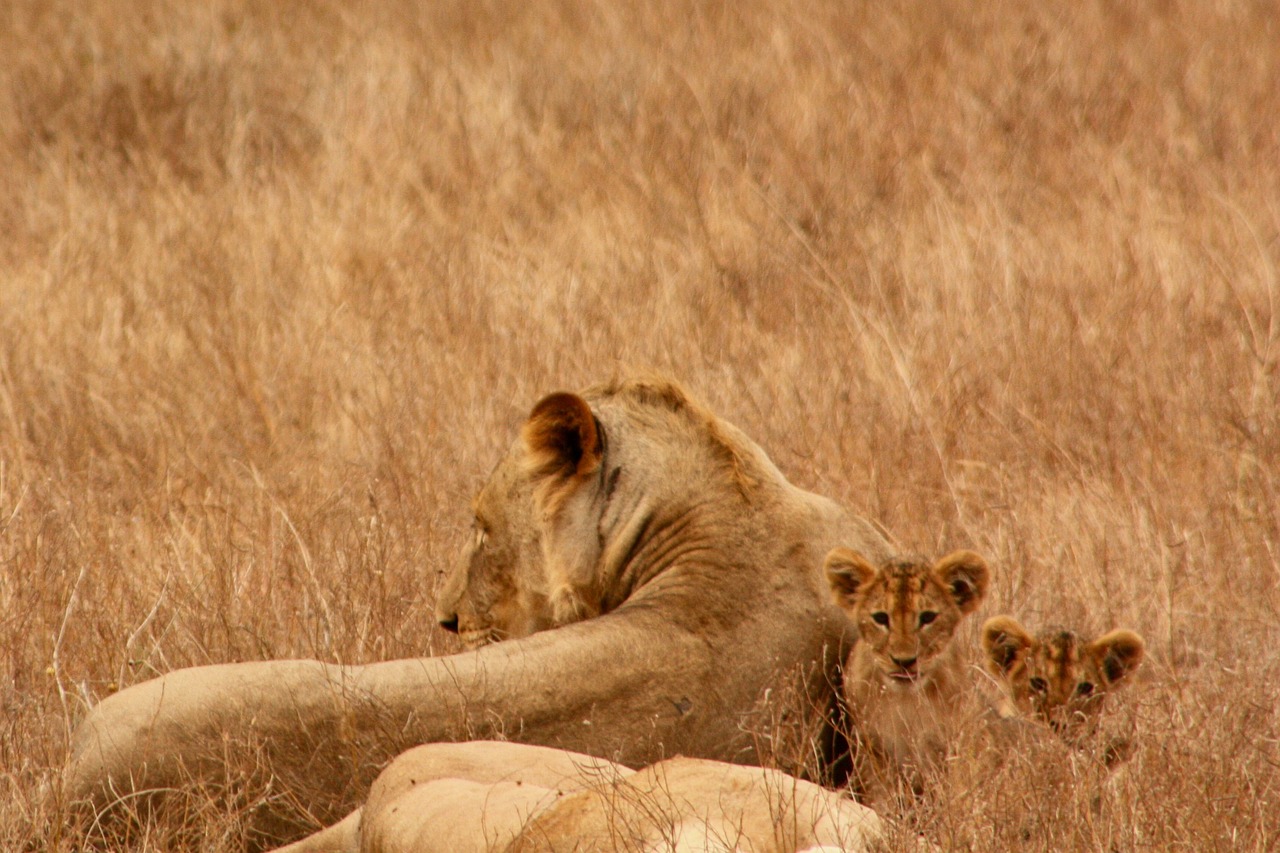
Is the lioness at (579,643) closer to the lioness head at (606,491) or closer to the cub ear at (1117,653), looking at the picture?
the lioness head at (606,491)

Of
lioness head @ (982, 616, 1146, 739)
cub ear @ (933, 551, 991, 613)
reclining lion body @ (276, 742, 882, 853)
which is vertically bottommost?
lioness head @ (982, 616, 1146, 739)

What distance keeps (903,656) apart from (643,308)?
4.95 metres

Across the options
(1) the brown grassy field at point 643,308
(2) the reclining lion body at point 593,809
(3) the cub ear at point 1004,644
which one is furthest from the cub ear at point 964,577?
(2) the reclining lion body at point 593,809

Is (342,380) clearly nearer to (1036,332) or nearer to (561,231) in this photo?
(561,231)

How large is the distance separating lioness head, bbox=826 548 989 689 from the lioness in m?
0.24

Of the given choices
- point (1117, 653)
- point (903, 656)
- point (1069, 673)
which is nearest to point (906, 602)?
point (903, 656)

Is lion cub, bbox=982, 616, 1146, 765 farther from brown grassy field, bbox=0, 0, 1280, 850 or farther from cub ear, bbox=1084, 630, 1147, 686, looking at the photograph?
brown grassy field, bbox=0, 0, 1280, 850

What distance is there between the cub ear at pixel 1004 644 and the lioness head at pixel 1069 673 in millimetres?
17

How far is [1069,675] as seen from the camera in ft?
15.0

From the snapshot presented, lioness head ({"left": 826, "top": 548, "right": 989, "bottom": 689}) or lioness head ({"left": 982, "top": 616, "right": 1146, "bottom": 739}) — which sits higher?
lioness head ({"left": 826, "top": 548, "right": 989, "bottom": 689})

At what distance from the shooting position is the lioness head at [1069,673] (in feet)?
15.0

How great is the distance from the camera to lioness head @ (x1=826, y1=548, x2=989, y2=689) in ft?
14.5

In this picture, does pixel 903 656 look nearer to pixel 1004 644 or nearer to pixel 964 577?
pixel 964 577

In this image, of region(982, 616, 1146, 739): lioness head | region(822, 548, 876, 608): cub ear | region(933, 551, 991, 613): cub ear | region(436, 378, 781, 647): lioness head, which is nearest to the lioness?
region(436, 378, 781, 647): lioness head
